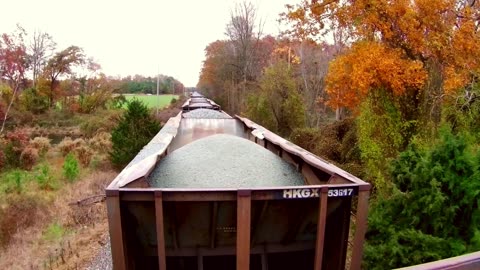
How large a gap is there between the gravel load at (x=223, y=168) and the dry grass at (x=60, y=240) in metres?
3.59

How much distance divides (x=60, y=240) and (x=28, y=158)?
12951 mm

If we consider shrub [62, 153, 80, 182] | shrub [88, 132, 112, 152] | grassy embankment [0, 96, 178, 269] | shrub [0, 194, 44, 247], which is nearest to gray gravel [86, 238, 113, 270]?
grassy embankment [0, 96, 178, 269]

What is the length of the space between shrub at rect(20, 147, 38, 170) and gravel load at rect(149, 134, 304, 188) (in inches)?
671

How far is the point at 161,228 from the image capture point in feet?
12.4

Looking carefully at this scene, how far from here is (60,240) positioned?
8.79 metres

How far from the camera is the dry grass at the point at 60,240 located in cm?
766

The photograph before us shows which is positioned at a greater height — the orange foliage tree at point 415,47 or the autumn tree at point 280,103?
the orange foliage tree at point 415,47

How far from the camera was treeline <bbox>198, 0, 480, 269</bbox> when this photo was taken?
4773 millimetres

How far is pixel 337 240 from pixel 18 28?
4311 cm

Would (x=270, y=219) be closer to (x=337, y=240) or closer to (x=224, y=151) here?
(x=337, y=240)

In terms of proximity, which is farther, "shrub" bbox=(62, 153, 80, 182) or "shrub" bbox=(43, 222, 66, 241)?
"shrub" bbox=(62, 153, 80, 182)

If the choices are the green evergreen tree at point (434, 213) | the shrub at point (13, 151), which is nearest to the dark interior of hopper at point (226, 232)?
the green evergreen tree at point (434, 213)

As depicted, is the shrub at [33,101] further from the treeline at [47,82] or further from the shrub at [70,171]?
the shrub at [70,171]

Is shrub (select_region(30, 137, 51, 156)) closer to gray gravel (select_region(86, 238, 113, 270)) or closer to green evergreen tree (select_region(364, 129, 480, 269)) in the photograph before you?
gray gravel (select_region(86, 238, 113, 270))
